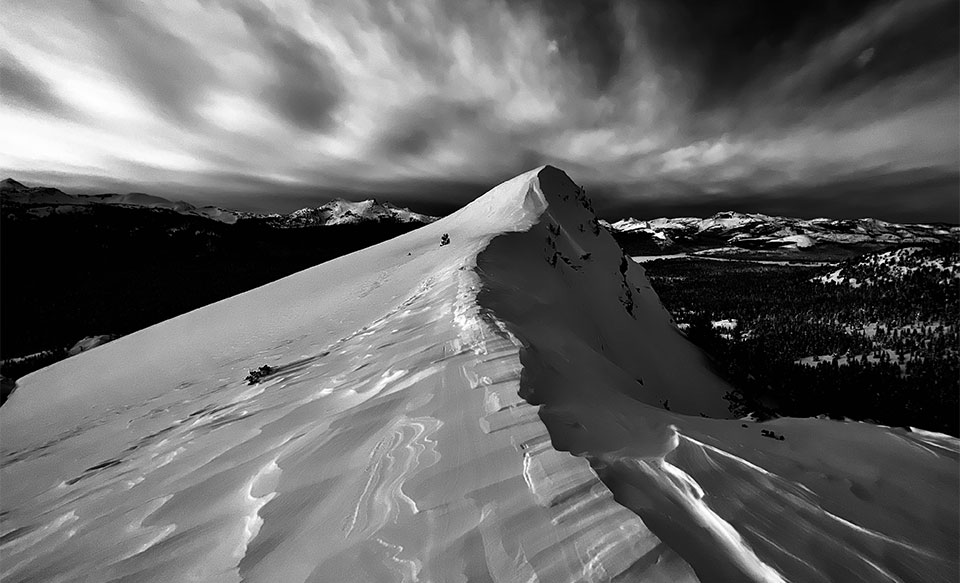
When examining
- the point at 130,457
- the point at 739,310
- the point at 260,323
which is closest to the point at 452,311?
the point at 130,457

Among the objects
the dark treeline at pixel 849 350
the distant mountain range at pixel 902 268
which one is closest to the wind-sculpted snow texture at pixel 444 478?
the dark treeline at pixel 849 350

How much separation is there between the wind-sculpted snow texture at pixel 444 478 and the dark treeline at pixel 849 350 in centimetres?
477

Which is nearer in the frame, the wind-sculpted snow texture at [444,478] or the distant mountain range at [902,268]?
the wind-sculpted snow texture at [444,478]

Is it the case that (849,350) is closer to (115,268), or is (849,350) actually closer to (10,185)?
(115,268)

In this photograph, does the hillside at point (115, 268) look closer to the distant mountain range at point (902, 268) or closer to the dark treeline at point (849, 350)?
the dark treeline at point (849, 350)

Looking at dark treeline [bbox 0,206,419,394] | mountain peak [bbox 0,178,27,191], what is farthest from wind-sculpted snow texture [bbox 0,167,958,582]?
mountain peak [bbox 0,178,27,191]

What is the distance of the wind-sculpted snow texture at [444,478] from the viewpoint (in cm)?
163

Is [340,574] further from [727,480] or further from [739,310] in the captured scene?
[739,310]

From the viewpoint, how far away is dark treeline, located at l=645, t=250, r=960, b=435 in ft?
46.1

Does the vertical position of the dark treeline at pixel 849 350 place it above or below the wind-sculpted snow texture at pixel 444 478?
below

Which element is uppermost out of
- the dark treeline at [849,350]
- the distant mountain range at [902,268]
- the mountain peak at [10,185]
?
the mountain peak at [10,185]

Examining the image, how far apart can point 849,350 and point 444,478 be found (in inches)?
1436

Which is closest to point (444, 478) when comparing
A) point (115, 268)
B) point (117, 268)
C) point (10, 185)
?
point (117, 268)

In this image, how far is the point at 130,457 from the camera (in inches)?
125
